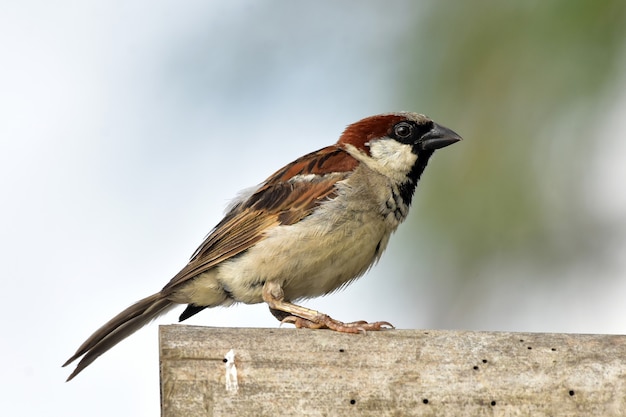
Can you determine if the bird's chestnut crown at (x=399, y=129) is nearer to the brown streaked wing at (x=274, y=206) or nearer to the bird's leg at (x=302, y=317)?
the brown streaked wing at (x=274, y=206)

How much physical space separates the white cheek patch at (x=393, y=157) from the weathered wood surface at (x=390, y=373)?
5.16 ft

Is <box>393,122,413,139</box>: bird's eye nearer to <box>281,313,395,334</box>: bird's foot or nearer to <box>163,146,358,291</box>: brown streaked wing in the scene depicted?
<box>163,146,358,291</box>: brown streaked wing

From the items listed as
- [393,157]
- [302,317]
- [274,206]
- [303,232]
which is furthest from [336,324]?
[393,157]

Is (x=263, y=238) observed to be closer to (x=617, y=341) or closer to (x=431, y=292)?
(x=431, y=292)

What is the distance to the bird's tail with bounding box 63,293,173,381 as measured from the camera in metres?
3.71

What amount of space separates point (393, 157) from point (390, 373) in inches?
68.9

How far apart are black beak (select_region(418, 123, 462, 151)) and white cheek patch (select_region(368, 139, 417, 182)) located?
2.2 inches

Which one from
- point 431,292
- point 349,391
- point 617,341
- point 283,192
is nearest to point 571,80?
point 431,292

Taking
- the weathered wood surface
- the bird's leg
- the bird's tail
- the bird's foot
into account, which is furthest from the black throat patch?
the weathered wood surface

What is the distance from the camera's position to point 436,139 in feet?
14.4

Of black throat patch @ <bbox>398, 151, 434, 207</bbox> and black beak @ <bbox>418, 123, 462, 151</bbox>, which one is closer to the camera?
black throat patch @ <bbox>398, 151, 434, 207</bbox>

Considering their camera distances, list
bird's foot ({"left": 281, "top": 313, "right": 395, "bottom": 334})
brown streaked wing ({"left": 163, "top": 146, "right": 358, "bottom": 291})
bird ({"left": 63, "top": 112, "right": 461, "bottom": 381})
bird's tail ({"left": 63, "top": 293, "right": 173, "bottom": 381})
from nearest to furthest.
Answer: bird's foot ({"left": 281, "top": 313, "right": 395, "bottom": 334})
bird's tail ({"left": 63, "top": 293, "right": 173, "bottom": 381})
bird ({"left": 63, "top": 112, "right": 461, "bottom": 381})
brown streaked wing ({"left": 163, "top": 146, "right": 358, "bottom": 291})

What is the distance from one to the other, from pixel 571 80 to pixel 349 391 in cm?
240

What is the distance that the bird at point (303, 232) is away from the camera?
3.97 metres
